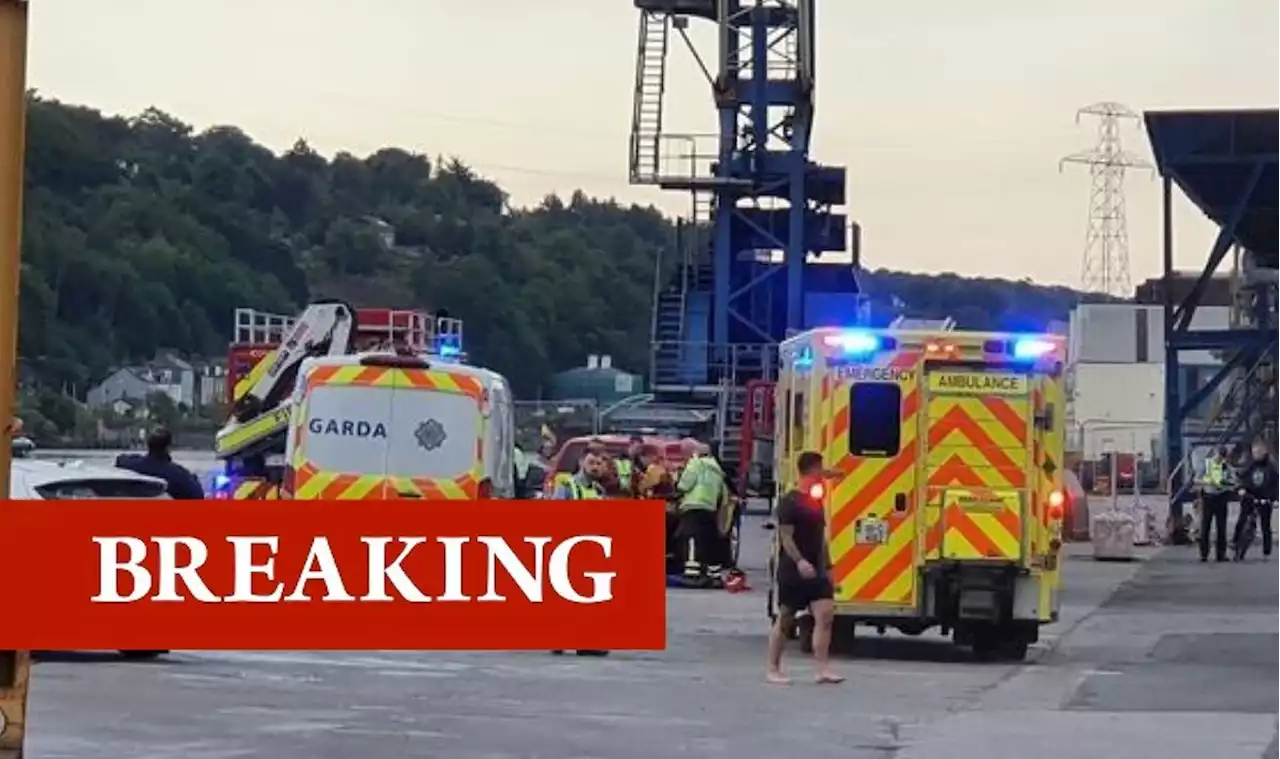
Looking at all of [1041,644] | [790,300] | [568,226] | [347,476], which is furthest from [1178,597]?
[568,226]

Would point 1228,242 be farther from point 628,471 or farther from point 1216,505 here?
point 628,471

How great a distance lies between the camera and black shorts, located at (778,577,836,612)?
56.5 ft

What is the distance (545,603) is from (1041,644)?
1451cm

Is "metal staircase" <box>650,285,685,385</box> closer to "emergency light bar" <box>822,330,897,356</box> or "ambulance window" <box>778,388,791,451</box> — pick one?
"ambulance window" <box>778,388,791,451</box>

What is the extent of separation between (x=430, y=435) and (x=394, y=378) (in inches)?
23.4

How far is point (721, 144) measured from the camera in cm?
5819

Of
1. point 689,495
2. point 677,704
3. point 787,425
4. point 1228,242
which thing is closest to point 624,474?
point 689,495

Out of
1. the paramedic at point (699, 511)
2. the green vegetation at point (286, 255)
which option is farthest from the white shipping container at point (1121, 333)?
the paramedic at point (699, 511)

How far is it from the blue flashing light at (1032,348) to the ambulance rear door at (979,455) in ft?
0.46

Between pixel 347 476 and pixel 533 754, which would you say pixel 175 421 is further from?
pixel 533 754

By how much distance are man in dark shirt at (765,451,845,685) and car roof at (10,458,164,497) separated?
14.9 ft

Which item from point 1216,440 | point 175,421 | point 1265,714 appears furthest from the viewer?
point 175,421

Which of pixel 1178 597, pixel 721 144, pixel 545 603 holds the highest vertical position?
pixel 721 144

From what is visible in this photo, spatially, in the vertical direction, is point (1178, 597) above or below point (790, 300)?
below
